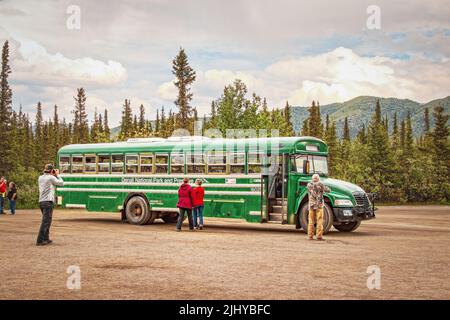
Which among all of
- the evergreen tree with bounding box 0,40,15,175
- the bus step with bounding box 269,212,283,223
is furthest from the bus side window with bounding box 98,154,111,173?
the evergreen tree with bounding box 0,40,15,175

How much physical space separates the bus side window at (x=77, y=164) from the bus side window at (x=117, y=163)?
1.75 meters

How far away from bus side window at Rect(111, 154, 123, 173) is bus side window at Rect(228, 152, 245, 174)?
17.0 ft

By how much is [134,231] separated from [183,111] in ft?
210

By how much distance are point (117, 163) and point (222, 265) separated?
42.1 feet

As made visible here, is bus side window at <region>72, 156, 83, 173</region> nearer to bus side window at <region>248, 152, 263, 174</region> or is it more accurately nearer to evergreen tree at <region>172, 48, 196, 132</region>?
bus side window at <region>248, 152, 263, 174</region>

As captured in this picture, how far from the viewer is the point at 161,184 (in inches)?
875

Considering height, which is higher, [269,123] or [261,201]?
[269,123]

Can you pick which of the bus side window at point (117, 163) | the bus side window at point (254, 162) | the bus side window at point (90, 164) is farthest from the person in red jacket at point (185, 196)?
the bus side window at point (90, 164)

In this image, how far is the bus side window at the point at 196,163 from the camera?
21.3 meters

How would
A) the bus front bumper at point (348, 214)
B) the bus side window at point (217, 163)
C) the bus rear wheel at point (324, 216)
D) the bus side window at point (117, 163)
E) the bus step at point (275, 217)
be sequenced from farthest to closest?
the bus side window at point (117, 163) → the bus side window at point (217, 163) → the bus step at point (275, 217) → the bus rear wheel at point (324, 216) → the bus front bumper at point (348, 214)

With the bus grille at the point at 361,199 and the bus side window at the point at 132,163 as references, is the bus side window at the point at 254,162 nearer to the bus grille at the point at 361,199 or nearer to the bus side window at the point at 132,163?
the bus grille at the point at 361,199

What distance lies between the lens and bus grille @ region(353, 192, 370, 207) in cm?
1851
